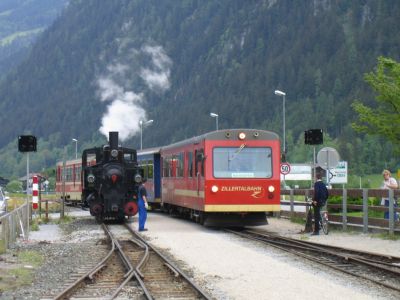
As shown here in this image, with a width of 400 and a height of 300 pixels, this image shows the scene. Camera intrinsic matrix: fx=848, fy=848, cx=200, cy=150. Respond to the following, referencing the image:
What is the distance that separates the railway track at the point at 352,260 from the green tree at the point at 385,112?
2842 centimetres

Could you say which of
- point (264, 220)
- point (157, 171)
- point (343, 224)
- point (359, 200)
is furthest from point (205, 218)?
point (157, 171)

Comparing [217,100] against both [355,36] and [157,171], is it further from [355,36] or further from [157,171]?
[157,171]

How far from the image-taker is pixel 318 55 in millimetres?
176500

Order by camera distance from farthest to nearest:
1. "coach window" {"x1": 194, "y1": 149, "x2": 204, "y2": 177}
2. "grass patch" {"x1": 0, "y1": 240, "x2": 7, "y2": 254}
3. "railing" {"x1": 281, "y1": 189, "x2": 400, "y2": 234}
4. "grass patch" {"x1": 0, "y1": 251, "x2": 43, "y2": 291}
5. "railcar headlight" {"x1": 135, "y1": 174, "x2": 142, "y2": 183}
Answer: "railcar headlight" {"x1": 135, "y1": 174, "x2": 142, "y2": 183} < "coach window" {"x1": 194, "y1": 149, "x2": 204, "y2": 177} < "railing" {"x1": 281, "y1": 189, "x2": 400, "y2": 234} < "grass patch" {"x1": 0, "y1": 240, "x2": 7, "y2": 254} < "grass patch" {"x1": 0, "y1": 251, "x2": 43, "y2": 291}

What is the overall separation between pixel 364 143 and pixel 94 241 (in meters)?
111

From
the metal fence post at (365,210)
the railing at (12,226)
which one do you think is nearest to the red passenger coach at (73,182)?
the railing at (12,226)

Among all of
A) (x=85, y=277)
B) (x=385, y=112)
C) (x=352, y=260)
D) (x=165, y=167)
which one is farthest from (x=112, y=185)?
(x=385, y=112)

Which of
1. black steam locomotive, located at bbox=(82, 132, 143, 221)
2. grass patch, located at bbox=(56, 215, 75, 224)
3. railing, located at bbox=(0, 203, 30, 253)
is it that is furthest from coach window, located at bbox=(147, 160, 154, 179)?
railing, located at bbox=(0, 203, 30, 253)

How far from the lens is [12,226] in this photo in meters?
21.4

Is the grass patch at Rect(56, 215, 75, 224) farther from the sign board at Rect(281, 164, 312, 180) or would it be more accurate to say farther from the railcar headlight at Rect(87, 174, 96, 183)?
the sign board at Rect(281, 164, 312, 180)

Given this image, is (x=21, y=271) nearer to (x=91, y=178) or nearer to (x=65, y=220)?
(x=91, y=178)

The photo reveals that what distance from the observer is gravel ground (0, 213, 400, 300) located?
12.6 meters

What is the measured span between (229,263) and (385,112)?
36.7m

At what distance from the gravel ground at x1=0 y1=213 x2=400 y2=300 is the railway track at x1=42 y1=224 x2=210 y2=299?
1.12 feet
